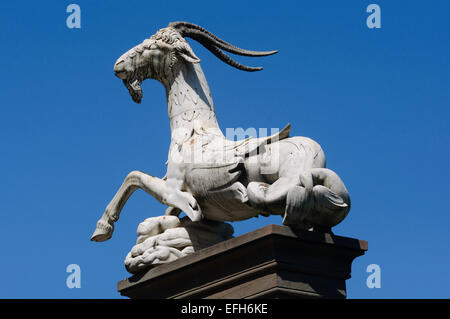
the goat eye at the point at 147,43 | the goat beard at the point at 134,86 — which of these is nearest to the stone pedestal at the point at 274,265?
the goat beard at the point at 134,86

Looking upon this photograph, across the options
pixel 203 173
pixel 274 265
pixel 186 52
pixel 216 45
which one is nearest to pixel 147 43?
pixel 186 52

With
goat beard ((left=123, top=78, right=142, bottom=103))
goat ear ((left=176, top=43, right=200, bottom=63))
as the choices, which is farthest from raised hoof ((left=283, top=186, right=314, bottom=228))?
goat beard ((left=123, top=78, right=142, bottom=103))

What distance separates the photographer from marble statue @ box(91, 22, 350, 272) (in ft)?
28.9

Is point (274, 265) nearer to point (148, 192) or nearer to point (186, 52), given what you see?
point (148, 192)

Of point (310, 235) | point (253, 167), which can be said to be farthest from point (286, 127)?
point (310, 235)

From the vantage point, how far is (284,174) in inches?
355

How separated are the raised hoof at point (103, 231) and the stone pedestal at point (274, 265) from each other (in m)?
1.45

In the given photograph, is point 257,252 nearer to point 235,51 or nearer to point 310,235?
point 310,235

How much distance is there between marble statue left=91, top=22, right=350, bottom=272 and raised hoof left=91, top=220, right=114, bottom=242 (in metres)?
0.01

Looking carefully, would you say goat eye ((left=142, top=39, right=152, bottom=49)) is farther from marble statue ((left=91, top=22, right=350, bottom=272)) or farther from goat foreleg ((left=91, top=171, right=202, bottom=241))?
goat foreleg ((left=91, top=171, right=202, bottom=241))

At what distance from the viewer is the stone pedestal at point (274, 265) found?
8.51m

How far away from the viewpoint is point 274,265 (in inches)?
334

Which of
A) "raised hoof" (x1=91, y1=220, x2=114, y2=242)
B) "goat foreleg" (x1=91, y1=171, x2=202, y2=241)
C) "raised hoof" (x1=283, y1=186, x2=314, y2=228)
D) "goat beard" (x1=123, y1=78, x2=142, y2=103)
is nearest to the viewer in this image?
"raised hoof" (x1=283, y1=186, x2=314, y2=228)

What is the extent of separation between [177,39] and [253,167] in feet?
6.54
